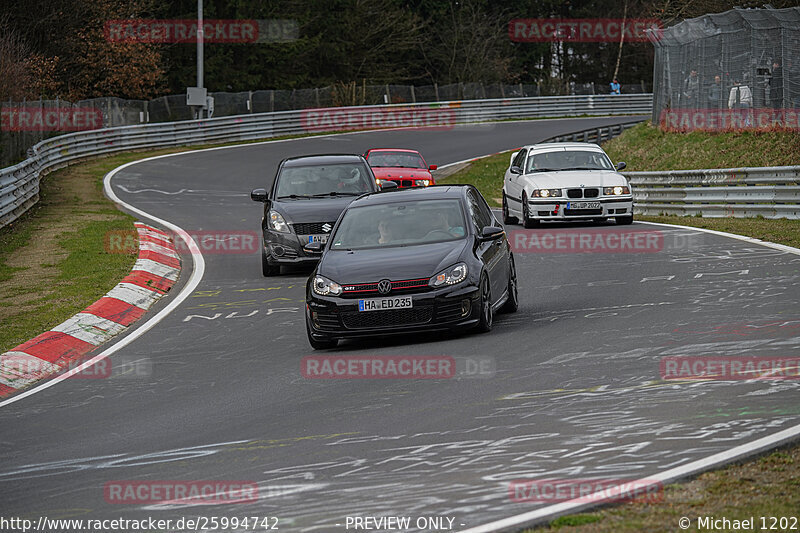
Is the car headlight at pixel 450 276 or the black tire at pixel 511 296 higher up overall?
the car headlight at pixel 450 276

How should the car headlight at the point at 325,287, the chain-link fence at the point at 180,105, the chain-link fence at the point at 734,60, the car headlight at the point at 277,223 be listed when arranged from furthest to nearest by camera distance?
the chain-link fence at the point at 180,105, the chain-link fence at the point at 734,60, the car headlight at the point at 277,223, the car headlight at the point at 325,287

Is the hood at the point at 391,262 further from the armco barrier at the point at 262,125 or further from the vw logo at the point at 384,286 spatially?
the armco barrier at the point at 262,125

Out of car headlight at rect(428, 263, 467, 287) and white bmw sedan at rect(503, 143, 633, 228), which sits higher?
white bmw sedan at rect(503, 143, 633, 228)

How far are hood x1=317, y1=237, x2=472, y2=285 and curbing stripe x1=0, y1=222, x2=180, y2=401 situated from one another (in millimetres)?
2740

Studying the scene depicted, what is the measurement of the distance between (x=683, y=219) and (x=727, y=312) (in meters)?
12.6

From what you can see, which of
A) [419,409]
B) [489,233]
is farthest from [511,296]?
[419,409]

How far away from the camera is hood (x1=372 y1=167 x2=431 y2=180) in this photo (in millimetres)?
27578

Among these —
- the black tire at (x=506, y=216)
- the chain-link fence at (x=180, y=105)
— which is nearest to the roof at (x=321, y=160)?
the black tire at (x=506, y=216)

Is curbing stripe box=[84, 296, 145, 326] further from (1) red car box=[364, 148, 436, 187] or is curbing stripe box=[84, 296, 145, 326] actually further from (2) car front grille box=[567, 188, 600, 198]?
A: (1) red car box=[364, 148, 436, 187]

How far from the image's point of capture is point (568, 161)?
2280cm

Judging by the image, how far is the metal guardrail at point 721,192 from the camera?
2191cm

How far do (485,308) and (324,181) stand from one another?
7.59 metres

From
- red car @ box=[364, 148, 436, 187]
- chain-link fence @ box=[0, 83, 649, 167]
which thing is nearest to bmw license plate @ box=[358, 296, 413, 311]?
red car @ box=[364, 148, 436, 187]

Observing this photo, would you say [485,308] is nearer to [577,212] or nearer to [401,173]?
[577,212]
